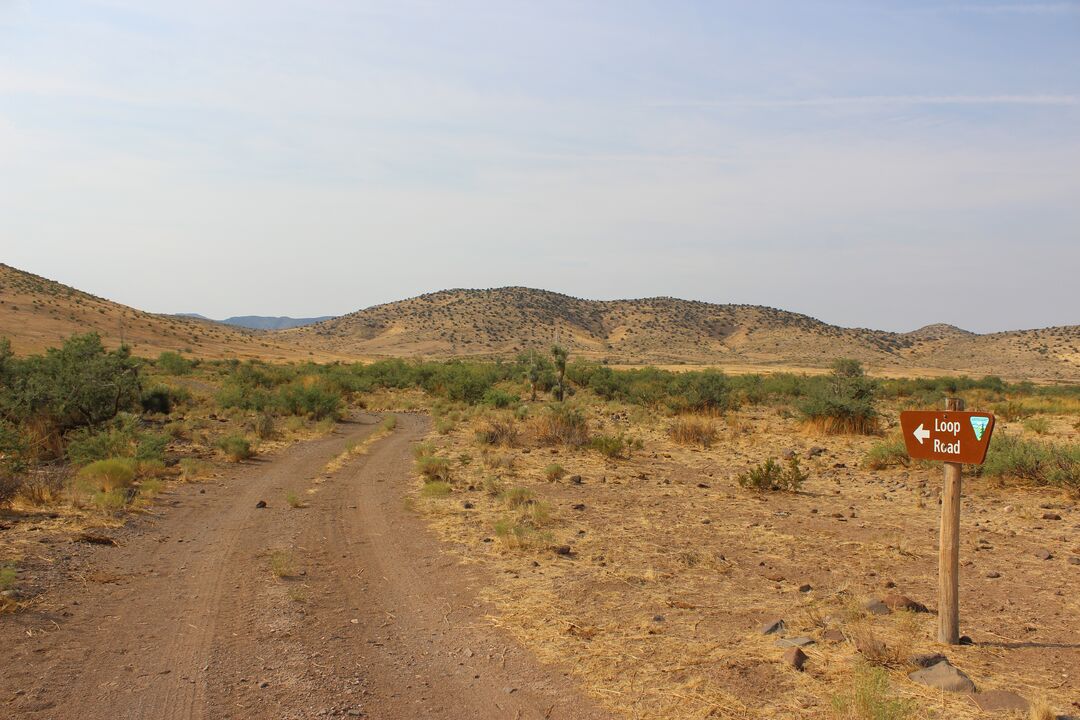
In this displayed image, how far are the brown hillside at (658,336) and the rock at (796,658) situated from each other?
90.9 metres

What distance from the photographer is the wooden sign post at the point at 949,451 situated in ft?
20.0

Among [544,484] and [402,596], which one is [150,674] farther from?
[544,484]

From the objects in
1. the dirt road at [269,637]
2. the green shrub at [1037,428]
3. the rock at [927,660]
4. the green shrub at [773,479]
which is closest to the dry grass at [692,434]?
the green shrub at [773,479]

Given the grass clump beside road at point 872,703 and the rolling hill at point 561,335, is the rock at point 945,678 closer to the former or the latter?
the grass clump beside road at point 872,703

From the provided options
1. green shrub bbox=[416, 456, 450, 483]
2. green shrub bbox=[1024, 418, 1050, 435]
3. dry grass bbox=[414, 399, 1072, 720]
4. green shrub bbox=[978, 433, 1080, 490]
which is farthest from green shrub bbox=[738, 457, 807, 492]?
green shrub bbox=[1024, 418, 1050, 435]

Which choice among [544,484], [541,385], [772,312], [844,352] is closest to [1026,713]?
[544,484]

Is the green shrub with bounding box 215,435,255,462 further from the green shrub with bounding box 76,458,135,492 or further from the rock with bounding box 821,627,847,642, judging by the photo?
the rock with bounding box 821,627,847,642

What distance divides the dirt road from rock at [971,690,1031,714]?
2.95 m

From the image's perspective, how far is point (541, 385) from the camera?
4419cm

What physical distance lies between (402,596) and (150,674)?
9.33 ft

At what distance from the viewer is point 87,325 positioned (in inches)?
3127

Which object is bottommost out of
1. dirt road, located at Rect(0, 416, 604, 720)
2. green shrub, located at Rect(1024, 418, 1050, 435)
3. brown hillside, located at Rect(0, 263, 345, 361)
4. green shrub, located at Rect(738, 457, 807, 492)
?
dirt road, located at Rect(0, 416, 604, 720)

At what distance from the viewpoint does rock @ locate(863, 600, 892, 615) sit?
7.55 meters

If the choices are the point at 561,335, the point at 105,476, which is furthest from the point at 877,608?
the point at 561,335
